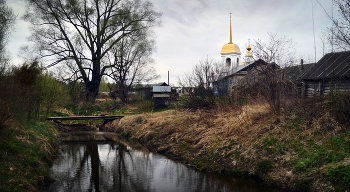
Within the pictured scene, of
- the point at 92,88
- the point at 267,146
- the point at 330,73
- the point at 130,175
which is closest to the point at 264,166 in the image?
the point at 267,146

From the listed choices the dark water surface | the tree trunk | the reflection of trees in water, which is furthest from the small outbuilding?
the reflection of trees in water

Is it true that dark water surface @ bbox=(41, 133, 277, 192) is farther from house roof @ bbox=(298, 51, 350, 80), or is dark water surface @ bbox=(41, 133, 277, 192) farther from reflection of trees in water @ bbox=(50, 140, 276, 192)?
house roof @ bbox=(298, 51, 350, 80)

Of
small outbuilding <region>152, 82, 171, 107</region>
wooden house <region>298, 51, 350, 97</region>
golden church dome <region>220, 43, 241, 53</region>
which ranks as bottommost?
small outbuilding <region>152, 82, 171, 107</region>

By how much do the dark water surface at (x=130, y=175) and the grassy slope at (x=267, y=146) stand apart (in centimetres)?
59

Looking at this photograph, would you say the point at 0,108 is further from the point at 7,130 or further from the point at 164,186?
the point at 164,186

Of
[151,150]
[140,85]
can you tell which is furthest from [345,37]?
[140,85]

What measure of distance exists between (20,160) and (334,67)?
557 inches

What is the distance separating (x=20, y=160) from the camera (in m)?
7.84

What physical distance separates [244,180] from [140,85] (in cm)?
2849

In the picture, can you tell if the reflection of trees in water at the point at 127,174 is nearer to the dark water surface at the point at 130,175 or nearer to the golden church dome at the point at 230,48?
the dark water surface at the point at 130,175

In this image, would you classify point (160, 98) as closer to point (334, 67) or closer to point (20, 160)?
point (334, 67)

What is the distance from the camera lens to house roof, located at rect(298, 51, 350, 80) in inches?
562

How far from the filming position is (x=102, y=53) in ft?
96.3

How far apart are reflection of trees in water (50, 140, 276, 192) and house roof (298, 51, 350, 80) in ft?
26.3
